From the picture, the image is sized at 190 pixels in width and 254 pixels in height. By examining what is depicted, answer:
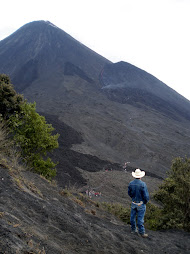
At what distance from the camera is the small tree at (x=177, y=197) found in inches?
320

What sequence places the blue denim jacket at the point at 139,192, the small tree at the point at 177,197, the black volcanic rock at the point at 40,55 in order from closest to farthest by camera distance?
the blue denim jacket at the point at 139,192, the small tree at the point at 177,197, the black volcanic rock at the point at 40,55

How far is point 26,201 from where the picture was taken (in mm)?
5332

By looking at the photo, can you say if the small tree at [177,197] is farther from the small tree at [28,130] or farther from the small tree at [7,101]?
the small tree at [7,101]

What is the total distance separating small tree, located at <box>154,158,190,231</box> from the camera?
26.7ft

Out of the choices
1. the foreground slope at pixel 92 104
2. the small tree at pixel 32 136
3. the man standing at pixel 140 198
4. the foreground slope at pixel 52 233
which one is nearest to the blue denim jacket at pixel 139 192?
the man standing at pixel 140 198

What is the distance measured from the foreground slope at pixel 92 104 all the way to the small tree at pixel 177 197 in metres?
5.37

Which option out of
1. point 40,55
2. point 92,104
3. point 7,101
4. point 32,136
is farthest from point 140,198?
point 40,55

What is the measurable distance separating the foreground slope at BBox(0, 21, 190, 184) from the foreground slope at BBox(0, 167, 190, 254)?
355 inches

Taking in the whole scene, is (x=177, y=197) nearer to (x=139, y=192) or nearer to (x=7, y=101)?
(x=139, y=192)

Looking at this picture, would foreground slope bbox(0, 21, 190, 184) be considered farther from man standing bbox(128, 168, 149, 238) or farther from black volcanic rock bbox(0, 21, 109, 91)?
man standing bbox(128, 168, 149, 238)

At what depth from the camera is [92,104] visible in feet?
164

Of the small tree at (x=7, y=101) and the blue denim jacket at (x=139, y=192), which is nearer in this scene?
the blue denim jacket at (x=139, y=192)

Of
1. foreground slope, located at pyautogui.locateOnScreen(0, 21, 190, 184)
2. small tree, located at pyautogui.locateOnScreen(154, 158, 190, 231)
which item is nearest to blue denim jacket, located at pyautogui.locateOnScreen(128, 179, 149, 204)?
small tree, located at pyautogui.locateOnScreen(154, 158, 190, 231)

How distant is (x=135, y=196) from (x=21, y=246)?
12.5ft
